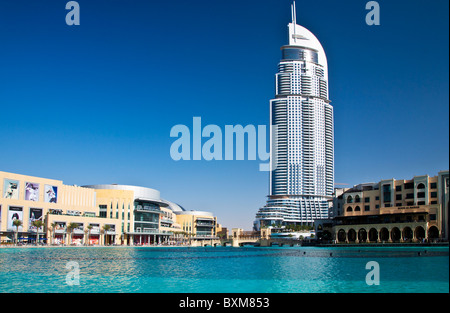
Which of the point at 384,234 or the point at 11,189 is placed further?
the point at 384,234

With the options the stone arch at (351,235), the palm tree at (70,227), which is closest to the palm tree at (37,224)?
the palm tree at (70,227)

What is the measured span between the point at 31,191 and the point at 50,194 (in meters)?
6.11

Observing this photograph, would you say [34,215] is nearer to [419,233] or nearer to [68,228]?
[68,228]

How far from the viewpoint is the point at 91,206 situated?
4995 inches

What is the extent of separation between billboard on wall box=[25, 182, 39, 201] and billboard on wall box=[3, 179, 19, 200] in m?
2.82

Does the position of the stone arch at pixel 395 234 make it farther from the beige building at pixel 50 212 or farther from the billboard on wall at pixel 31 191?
the billboard on wall at pixel 31 191

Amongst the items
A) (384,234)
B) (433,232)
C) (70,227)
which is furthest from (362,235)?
(70,227)

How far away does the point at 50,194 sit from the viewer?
111 metres

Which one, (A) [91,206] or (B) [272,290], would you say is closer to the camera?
(B) [272,290]

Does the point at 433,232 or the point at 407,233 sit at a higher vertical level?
the point at 433,232
